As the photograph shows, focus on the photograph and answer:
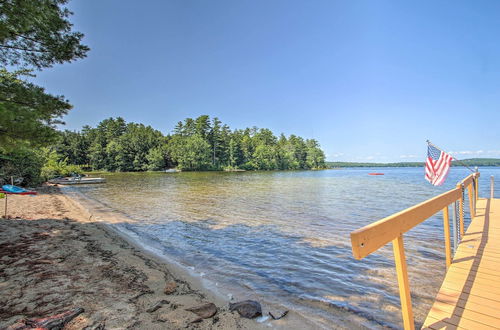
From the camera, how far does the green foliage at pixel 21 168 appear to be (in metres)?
20.1

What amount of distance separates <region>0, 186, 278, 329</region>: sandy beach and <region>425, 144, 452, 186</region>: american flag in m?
9.12

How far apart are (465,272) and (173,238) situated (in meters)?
7.29

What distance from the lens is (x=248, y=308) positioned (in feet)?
11.7

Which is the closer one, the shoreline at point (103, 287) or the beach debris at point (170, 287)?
the shoreline at point (103, 287)

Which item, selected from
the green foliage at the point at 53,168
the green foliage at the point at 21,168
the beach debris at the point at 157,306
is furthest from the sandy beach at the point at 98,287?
the green foliage at the point at 53,168

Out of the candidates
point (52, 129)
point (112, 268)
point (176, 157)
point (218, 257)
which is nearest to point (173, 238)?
point (218, 257)

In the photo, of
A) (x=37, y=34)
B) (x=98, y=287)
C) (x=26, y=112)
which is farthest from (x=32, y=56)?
(x=98, y=287)

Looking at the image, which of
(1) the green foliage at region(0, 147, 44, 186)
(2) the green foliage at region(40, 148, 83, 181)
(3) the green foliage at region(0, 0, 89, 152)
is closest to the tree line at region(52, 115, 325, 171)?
(2) the green foliage at region(40, 148, 83, 181)

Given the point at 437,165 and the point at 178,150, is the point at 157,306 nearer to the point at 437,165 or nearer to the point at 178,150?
the point at 437,165

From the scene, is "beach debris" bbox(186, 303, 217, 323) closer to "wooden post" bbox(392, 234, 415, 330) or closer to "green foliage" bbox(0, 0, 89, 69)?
"wooden post" bbox(392, 234, 415, 330)

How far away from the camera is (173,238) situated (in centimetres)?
792

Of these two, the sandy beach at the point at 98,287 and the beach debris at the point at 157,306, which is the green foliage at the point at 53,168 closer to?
the sandy beach at the point at 98,287

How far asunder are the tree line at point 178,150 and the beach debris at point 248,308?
70660 millimetres

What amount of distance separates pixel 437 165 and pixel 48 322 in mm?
11896
